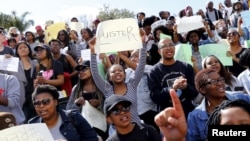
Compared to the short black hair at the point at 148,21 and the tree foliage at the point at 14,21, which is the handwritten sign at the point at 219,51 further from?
the tree foliage at the point at 14,21

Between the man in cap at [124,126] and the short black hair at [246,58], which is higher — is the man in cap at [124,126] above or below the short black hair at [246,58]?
below

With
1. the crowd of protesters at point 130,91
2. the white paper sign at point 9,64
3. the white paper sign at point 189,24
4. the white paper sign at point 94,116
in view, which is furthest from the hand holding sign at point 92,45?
the white paper sign at point 189,24

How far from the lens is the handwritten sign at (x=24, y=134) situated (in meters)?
3.04

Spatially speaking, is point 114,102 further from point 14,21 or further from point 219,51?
point 14,21

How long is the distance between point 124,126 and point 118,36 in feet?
6.21

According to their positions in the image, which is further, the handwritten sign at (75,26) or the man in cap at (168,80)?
the handwritten sign at (75,26)

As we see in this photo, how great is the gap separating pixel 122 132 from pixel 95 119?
1.39 meters

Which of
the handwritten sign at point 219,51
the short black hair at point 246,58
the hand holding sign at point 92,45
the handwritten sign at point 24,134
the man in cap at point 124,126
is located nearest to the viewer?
the handwritten sign at point 24,134

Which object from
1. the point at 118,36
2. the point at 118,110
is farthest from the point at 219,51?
the point at 118,110

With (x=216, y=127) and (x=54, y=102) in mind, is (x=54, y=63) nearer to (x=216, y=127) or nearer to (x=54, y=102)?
(x=54, y=102)

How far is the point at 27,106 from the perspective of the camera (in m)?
6.13

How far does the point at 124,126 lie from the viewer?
3.88 m

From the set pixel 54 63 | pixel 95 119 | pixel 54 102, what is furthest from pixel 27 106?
pixel 54 102

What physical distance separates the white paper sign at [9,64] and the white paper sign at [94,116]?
1183 millimetres
